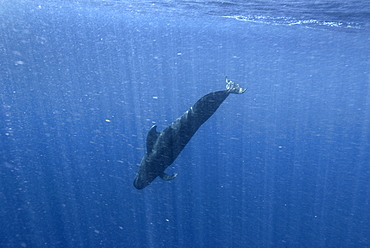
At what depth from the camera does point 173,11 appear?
1889 centimetres

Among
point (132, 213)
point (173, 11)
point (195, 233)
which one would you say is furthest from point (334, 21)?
point (132, 213)

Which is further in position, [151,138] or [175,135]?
[151,138]

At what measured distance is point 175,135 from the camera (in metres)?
7.35

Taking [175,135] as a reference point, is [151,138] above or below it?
below

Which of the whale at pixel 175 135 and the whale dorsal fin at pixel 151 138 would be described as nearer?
the whale at pixel 175 135

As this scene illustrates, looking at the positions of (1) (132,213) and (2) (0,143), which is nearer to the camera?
(1) (132,213)

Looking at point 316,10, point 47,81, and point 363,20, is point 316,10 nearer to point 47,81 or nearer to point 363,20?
point 363,20

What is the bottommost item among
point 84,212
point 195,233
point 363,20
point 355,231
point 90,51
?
point 355,231

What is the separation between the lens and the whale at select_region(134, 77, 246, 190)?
6793 millimetres

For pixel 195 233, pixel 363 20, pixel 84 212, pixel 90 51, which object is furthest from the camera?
pixel 90 51

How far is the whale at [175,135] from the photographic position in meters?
6.79

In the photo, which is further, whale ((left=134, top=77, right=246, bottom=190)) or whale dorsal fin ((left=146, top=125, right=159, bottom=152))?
whale dorsal fin ((left=146, top=125, right=159, bottom=152))

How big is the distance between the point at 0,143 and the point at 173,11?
322 feet

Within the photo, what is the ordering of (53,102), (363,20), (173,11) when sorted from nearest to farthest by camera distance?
(363,20)
(173,11)
(53,102)
